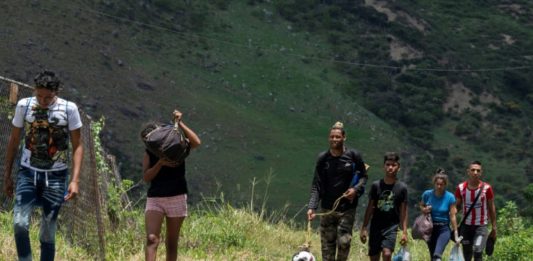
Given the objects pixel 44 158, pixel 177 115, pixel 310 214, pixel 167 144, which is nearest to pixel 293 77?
pixel 310 214

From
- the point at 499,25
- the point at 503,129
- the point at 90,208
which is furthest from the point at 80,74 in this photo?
the point at 90,208

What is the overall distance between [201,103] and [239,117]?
2.02 meters

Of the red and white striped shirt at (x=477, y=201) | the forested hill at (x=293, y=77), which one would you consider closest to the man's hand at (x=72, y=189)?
the red and white striped shirt at (x=477, y=201)

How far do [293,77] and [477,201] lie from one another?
51.5m

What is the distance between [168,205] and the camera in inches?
305

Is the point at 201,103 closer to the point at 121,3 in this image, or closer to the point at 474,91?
the point at 121,3

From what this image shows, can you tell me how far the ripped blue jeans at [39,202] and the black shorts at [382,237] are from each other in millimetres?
3265

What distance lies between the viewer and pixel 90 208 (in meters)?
9.02

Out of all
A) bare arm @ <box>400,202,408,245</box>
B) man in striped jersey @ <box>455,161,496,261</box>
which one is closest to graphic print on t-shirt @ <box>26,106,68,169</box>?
bare arm @ <box>400,202,408,245</box>

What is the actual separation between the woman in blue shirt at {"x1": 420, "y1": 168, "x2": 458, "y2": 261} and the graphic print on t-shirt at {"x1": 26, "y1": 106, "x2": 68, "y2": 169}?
13.1ft

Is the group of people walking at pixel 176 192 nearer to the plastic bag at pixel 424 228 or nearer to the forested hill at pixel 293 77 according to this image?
the plastic bag at pixel 424 228

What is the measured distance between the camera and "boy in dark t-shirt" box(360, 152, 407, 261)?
922 centimetres

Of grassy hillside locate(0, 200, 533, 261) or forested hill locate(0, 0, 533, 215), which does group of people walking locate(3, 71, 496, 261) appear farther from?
forested hill locate(0, 0, 533, 215)

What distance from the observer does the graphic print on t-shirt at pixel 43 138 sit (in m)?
6.95
